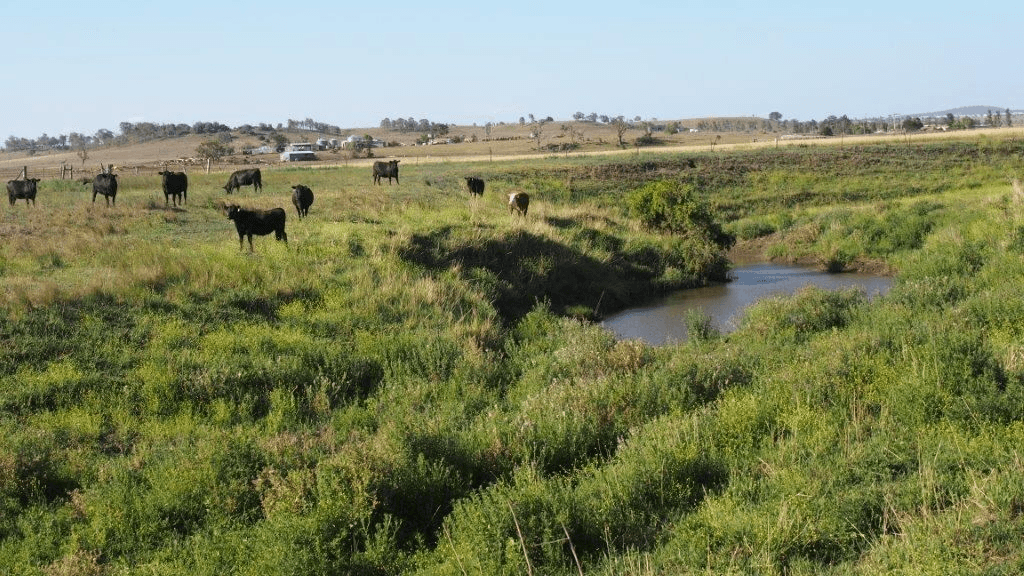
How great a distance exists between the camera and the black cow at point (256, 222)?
19078 millimetres

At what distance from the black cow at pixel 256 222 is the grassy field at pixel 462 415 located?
24.6 inches

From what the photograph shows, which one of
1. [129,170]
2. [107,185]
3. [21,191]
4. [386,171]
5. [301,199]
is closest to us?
[301,199]

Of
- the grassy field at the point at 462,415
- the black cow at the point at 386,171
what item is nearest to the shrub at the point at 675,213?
the grassy field at the point at 462,415

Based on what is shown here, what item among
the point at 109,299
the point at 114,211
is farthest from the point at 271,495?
the point at 114,211

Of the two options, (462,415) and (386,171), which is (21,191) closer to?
(386,171)

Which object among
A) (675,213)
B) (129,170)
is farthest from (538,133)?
(675,213)

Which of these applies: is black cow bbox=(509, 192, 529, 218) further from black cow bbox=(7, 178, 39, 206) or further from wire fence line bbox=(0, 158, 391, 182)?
wire fence line bbox=(0, 158, 391, 182)

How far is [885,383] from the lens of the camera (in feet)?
33.9

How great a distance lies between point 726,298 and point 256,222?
12.2 meters

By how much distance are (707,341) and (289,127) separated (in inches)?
7085

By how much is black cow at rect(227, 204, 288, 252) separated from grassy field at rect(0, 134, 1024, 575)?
0.63m

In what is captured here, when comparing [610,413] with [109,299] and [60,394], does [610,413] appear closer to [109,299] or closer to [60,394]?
[60,394]

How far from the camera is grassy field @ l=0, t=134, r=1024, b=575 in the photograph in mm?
7367

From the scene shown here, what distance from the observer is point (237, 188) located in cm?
3359
